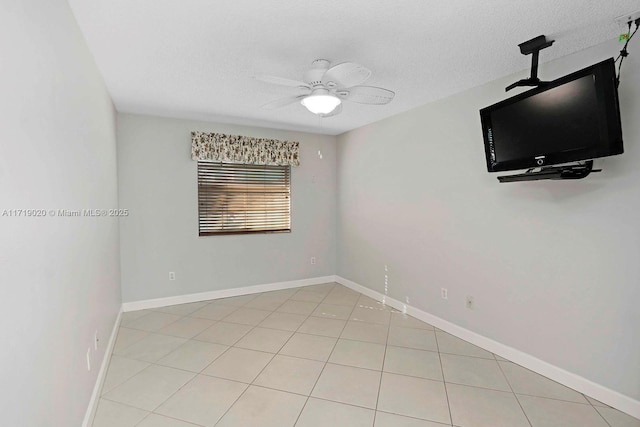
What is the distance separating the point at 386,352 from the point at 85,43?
3253 mm

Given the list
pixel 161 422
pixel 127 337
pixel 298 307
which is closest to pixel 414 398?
pixel 161 422

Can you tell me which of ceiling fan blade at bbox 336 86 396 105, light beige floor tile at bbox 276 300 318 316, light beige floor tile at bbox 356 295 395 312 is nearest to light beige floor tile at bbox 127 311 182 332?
light beige floor tile at bbox 276 300 318 316

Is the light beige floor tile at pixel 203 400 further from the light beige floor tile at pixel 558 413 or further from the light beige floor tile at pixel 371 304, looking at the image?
the light beige floor tile at pixel 371 304

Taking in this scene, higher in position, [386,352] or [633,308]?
[633,308]

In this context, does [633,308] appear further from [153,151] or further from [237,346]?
[153,151]

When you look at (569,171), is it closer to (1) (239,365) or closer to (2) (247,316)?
(1) (239,365)

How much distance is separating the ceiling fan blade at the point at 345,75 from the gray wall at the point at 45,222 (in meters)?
1.37

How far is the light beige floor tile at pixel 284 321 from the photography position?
339cm

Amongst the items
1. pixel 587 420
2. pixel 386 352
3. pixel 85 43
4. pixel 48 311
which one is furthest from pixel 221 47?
pixel 587 420

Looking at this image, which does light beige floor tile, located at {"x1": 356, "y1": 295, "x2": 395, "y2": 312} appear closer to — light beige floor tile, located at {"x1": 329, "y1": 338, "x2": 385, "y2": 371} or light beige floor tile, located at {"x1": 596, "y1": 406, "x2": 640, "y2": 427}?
light beige floor tile, located at {"x1": 329, "y1": 338, "x2": 385, "y2": 371}

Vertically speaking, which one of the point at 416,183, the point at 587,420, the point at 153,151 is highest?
the point at 153,151

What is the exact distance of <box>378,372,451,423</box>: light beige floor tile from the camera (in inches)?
80.3

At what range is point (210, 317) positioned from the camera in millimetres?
3656

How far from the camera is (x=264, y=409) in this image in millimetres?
2070
